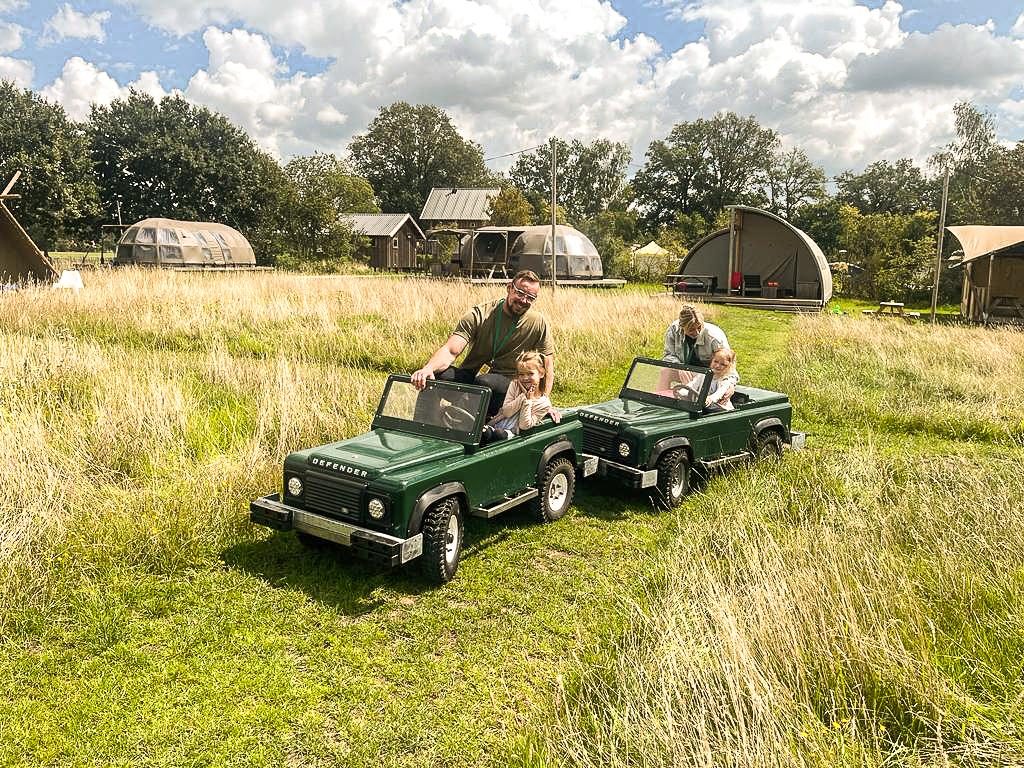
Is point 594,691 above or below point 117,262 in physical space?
below

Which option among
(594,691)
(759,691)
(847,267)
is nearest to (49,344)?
(594,691)

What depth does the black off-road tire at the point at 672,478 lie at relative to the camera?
6168 mm

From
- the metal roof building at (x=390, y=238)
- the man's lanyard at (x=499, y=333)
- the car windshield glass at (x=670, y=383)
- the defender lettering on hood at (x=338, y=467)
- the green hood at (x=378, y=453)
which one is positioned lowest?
the defender lettering on hood at (x=338, y=467)

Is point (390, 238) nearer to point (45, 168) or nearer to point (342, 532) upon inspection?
point (45, 168)

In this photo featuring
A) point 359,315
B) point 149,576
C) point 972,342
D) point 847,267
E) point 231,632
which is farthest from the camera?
point 847,267

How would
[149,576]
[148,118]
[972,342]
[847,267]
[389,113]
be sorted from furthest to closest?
[389,113] → [148,118] → [847,267] → [972,342] → [149,576]

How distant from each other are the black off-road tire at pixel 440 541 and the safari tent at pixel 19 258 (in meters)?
17.1

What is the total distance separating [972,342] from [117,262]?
33691mm

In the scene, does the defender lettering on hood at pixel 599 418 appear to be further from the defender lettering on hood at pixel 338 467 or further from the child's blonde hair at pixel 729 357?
the defender lettering on hood at pixel 338 467

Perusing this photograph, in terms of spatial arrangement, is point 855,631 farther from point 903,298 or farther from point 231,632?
point 903,298

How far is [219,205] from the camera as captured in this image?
49.3 m

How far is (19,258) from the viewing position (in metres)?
18.0

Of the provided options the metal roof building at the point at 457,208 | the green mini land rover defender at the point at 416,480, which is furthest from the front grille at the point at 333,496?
the metal roof building at the point at 457,208

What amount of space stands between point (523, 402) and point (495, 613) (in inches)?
69.9
